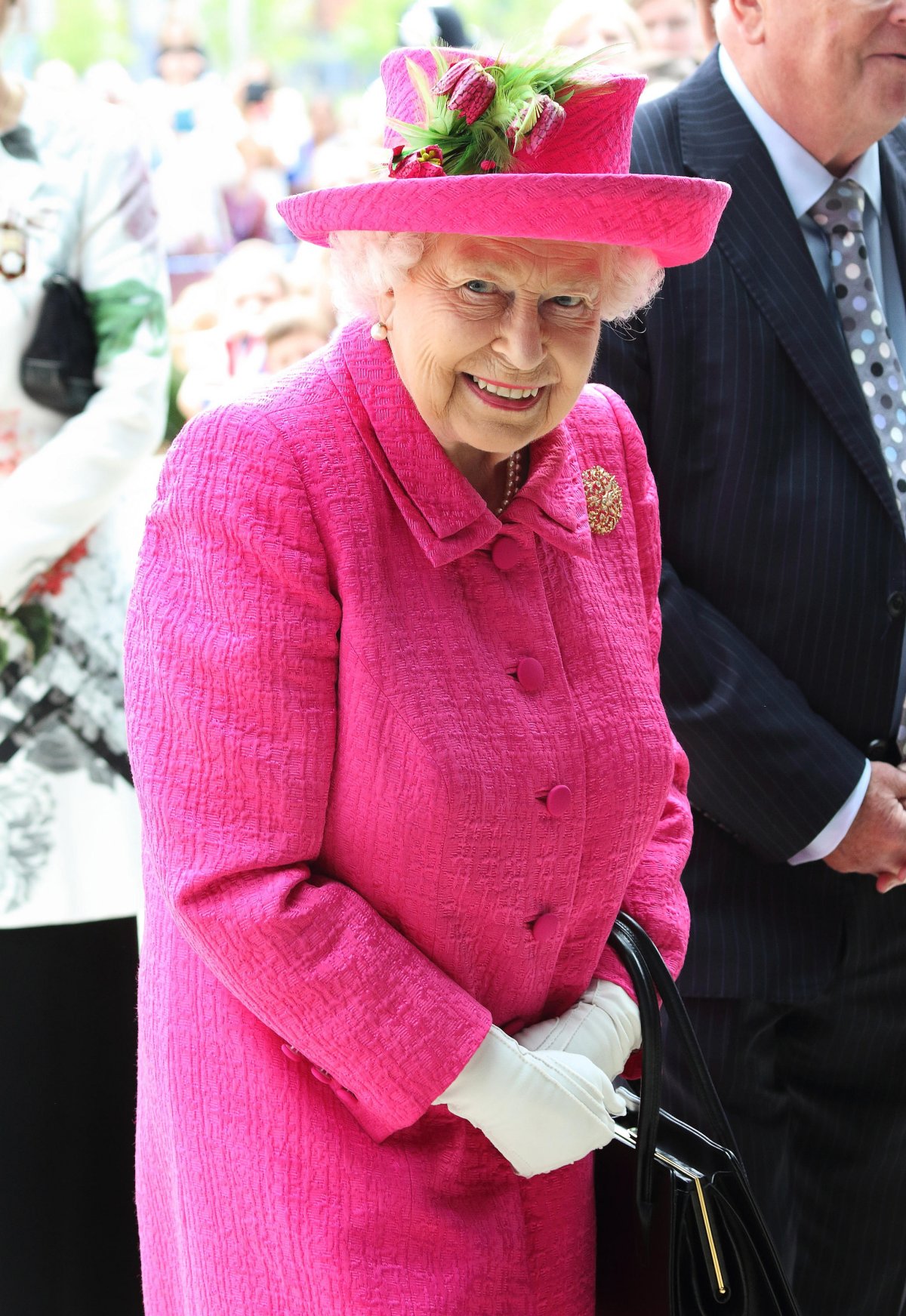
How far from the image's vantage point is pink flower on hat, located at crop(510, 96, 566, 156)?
1.53m

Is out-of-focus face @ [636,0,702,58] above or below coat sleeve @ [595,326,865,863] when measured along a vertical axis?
above

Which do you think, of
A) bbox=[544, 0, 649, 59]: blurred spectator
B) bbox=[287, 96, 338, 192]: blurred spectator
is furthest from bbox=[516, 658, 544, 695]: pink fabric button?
bbox=[287, 96, 338, 192]: blurred spectator

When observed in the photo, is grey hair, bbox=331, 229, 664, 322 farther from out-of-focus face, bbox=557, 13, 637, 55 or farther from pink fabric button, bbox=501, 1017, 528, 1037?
out-of-focus face, bbox=557, 13, 637, 55

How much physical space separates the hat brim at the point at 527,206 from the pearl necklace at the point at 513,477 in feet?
0.99

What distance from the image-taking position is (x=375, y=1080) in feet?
5.08

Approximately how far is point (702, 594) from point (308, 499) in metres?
0.96

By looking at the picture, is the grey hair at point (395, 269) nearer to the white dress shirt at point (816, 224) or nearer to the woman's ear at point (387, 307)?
the woman's ear at point (387, 307)

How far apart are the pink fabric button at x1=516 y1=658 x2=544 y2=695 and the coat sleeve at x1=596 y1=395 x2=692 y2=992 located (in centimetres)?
29

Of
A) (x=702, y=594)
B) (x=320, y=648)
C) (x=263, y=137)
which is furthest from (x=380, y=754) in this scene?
(x=263, y=137)

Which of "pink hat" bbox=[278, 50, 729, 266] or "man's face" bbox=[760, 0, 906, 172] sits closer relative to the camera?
"pink hat" bbox=[278, 50, 729, 266]

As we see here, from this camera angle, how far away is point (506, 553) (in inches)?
66.9

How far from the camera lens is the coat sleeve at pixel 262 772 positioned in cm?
151

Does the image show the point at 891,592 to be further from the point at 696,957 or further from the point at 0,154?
the point at 0,154

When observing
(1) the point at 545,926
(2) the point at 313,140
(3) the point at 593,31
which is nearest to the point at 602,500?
(1) the point at 545,926
